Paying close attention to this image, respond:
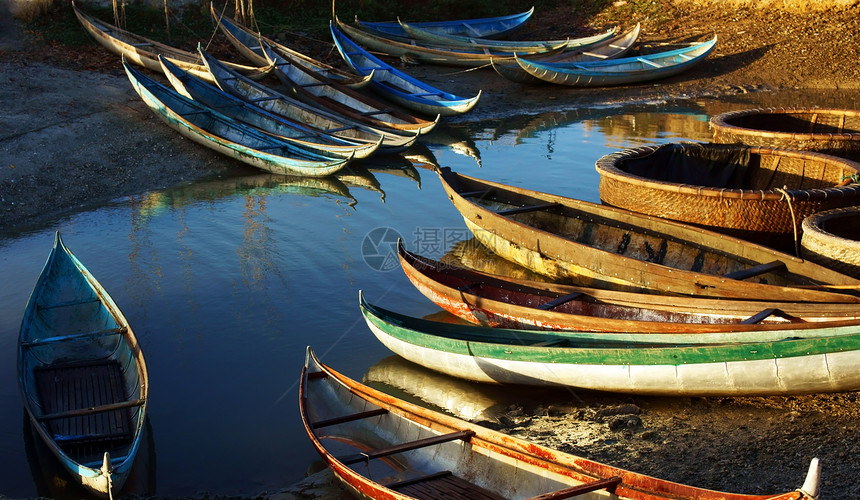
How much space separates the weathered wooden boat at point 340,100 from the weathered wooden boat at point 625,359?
8.93 m

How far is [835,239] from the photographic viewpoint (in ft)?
25.0

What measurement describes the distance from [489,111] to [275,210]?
28.3ft

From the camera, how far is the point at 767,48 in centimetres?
2308

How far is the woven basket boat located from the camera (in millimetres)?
7555

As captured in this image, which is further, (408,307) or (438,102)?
(438,102)

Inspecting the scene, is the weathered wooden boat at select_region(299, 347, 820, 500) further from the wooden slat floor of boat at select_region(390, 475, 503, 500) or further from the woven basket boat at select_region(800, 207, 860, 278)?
the woven basket boat at select_region(800, 207, 860, 278)

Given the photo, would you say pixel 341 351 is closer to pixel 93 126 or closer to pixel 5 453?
pixel 5 453

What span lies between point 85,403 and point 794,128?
37.7 feet

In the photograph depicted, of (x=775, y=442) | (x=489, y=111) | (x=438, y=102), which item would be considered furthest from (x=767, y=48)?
(x=775, y=442)

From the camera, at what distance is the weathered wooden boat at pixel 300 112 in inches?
644

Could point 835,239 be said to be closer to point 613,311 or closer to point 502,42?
point 613,311

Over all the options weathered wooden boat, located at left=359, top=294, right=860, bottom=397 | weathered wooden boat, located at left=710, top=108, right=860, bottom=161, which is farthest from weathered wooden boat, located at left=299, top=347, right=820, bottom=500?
weathered wooden boat, located at left=710, top=108, right=860, bottom=161

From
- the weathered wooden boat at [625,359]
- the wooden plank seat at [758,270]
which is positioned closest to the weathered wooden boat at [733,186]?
the wooden plank seat at [758,270]

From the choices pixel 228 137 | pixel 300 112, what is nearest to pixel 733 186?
pixel 300 112
